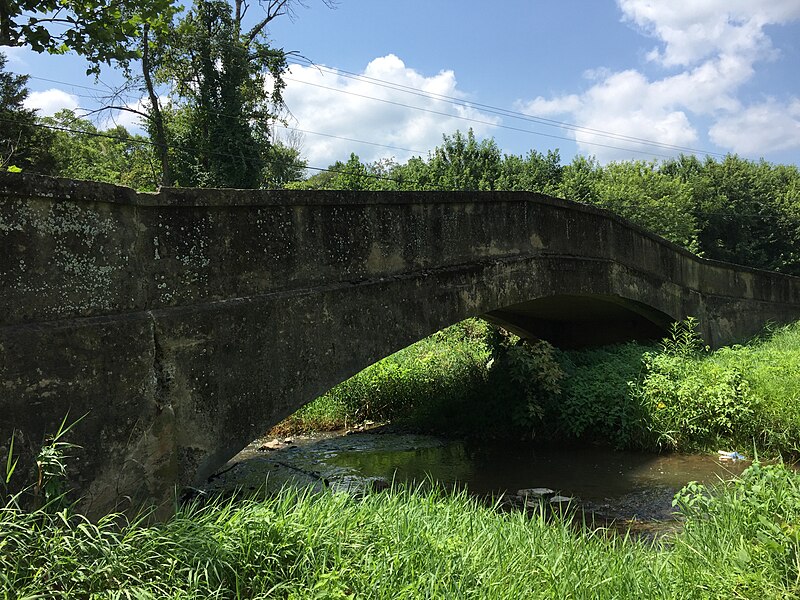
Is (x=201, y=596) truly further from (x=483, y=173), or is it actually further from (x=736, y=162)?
(x=736, y=162)

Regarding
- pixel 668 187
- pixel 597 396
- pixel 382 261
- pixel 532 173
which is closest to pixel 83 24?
pixel 382 261

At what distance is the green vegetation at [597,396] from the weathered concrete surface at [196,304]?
127 inches

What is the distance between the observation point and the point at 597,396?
29.5ft

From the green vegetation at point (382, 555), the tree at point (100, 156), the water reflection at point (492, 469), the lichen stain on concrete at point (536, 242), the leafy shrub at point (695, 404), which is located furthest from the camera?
the tree at point (100, 156)

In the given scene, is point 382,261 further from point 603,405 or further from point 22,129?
point 22,129

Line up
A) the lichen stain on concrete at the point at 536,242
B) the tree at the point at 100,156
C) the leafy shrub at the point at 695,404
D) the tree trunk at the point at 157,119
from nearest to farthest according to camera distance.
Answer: the lichen stain on concrete at the point at 536,242, the leafy shrub at the point at 695,404, the tree trunk at the point at 157,119, the tree at the point at 100,156

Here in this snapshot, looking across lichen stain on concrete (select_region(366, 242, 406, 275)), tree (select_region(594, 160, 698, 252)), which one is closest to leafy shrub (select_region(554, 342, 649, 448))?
lichen stain on concrete (select_region(366, 242, 406, 275))

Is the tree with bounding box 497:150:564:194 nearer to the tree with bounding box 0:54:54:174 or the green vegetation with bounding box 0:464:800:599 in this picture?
the tree with bounding box 0:54:54:174

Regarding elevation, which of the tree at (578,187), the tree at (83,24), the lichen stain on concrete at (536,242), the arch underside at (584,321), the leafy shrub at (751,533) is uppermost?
the tree at (578,187)

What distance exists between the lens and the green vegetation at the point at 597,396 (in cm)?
785

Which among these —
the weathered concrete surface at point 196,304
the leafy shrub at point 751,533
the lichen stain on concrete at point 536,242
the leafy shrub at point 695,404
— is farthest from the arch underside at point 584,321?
the leafy shrub at point 751,533

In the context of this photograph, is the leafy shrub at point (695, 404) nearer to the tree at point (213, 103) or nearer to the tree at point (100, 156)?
the tree at point (100, 156)

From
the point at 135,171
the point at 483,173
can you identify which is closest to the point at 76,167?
the point at 135,171

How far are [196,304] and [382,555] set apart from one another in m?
1.84
